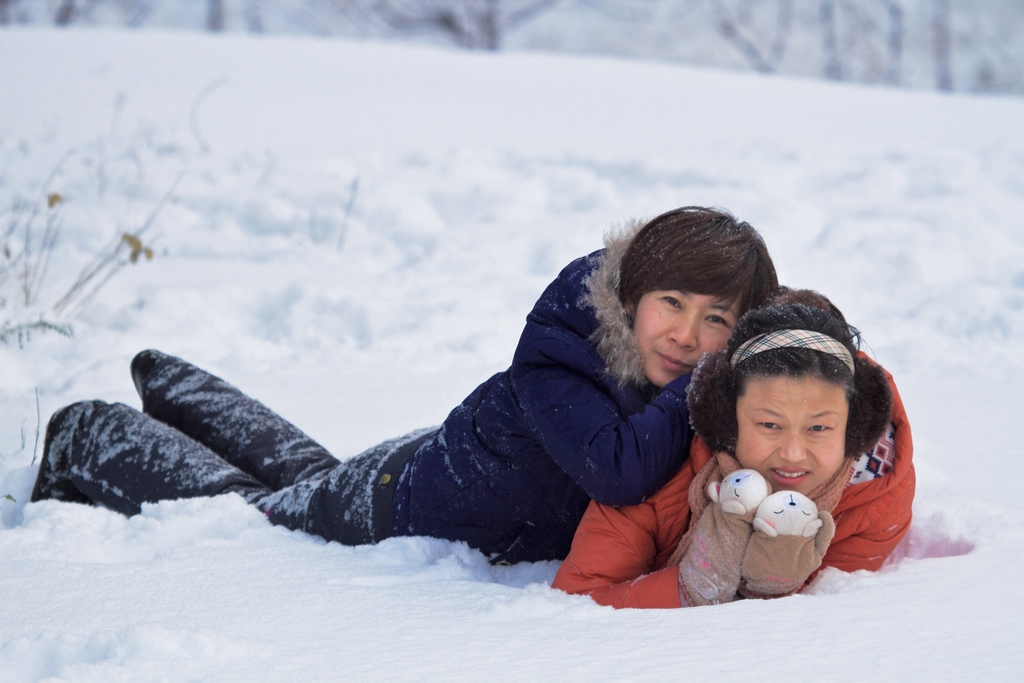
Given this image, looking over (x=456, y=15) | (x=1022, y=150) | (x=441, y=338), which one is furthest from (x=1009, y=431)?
(x=456, y=15)

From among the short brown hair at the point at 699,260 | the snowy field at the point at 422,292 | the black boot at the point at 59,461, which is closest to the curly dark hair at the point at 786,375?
the short brown hair at the point at 699,260

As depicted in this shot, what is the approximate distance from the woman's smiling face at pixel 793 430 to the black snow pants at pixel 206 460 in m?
0.92

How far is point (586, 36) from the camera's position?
1803 centimetres

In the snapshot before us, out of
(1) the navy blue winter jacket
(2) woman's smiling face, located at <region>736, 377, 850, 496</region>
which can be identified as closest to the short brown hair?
(1) the navy blue winter jacket

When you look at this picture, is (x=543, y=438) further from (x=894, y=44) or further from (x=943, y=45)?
(x=943, y=45)

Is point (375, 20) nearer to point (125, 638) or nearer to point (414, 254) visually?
point (414, 254)

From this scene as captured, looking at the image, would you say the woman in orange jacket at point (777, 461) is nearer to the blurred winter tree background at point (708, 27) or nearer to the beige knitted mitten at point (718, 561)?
the beige knitted mitten at point (718, 561)

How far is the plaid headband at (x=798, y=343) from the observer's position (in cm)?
186

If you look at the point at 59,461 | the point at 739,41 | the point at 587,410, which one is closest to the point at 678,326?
the point at 587,410

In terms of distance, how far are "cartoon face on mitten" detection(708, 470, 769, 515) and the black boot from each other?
1711 millimetres

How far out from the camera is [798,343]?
73.1 inches

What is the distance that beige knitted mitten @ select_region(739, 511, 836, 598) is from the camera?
6.07 ft

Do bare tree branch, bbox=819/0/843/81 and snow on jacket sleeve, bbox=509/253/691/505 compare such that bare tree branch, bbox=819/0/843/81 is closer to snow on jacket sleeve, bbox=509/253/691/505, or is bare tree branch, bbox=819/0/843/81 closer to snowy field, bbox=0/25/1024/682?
snowy field, bbox=0/25/1024/682

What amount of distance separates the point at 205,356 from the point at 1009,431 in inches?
109
